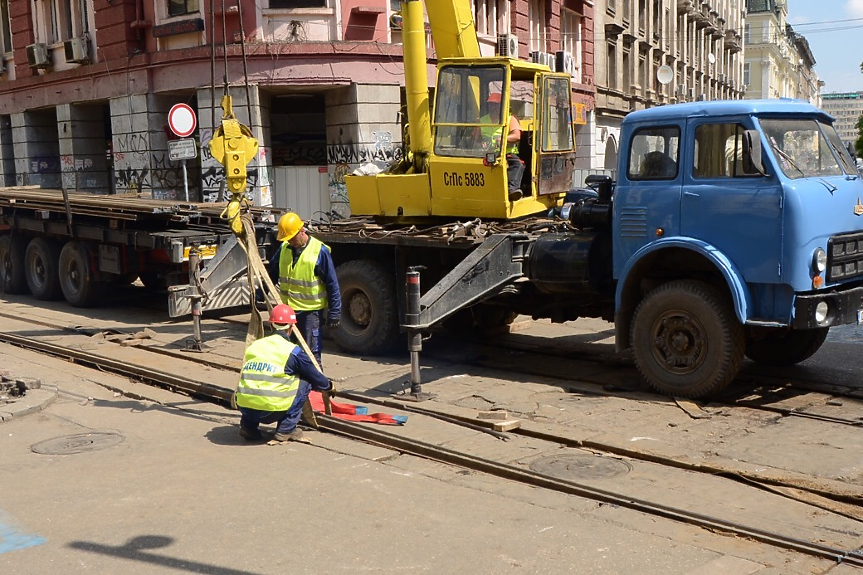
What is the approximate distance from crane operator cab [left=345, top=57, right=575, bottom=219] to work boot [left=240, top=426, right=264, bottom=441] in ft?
13.9

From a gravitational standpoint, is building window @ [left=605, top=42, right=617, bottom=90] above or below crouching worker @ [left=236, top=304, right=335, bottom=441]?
above

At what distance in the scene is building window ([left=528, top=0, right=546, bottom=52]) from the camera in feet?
96.6

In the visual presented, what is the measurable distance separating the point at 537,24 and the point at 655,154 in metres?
21.9

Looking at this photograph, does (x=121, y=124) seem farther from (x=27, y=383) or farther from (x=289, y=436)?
(x=289, y=436)

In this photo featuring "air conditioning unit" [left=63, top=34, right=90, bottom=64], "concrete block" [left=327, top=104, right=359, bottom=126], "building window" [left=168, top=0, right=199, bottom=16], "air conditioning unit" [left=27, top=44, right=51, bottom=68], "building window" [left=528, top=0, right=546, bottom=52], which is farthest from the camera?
"building window" [left=528, top=0, right=546, bottom=52]

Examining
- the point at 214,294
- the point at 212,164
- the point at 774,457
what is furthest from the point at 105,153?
the point at 774,457

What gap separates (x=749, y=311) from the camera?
28.1 ft

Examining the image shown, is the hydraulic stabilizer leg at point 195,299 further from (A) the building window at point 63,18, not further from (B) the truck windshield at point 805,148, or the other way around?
(A) the building window at point 63,18

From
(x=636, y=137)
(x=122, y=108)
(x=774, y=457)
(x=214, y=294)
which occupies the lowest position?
(x=774, y=457)

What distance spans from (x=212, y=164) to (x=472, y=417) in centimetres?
1597

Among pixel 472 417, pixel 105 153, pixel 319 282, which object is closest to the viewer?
pixel 472 417

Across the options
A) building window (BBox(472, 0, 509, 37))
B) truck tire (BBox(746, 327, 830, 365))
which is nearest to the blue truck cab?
truck tire (BBox(746, 327, 830, 365))

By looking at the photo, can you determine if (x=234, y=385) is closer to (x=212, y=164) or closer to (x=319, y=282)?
(x=319, y=282)

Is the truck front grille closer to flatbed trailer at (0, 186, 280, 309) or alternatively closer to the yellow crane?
the yellow crane
